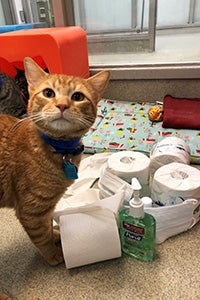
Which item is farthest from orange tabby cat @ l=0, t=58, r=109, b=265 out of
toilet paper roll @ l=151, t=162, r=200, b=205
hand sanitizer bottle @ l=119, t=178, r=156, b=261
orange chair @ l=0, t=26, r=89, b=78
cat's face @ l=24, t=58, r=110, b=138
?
orange chair @ l=0, t=26, r=89, b=78

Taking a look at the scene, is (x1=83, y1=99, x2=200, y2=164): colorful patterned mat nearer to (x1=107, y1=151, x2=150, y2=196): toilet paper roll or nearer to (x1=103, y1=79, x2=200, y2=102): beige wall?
(x1=103, y1=79, x2=200, y2=102): beige wall

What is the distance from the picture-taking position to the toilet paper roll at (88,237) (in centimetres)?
75

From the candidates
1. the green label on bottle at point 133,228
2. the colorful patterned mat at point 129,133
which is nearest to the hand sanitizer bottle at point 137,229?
the green label on bottle at point 133,228

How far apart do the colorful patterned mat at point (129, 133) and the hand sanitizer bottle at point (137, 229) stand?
56 cm

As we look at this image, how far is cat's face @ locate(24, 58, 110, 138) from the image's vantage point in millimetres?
658

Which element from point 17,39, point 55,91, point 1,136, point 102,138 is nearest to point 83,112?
point 55,91

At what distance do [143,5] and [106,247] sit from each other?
2.28 meters

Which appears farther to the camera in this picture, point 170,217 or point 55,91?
point 170,217

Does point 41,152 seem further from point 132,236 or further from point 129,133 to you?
point 129,133

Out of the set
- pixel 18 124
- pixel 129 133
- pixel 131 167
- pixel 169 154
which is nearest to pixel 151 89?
pixel 129 133

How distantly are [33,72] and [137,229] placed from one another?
536 millimetres

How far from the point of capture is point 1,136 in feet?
2.47

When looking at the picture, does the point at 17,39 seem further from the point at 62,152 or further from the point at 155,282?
the point at 155,282

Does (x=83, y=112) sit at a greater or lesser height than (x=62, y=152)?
greater
